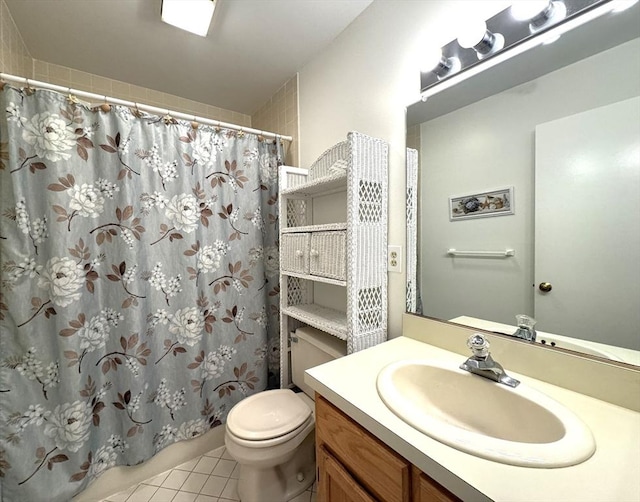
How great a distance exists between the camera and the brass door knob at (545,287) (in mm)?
777

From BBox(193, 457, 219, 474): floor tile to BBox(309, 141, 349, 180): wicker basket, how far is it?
67.7 inches

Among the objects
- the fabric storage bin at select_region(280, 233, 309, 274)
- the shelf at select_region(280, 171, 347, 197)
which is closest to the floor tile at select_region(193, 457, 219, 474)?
the fabric storage bin at select_region(280, 233, 309, 274)

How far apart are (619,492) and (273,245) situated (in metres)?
1.61

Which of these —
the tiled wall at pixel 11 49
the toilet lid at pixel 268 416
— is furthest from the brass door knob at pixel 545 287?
the tiled wall at pixel 11 49

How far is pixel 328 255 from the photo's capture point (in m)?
1.15

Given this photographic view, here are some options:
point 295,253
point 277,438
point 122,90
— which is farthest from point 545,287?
point 122,90

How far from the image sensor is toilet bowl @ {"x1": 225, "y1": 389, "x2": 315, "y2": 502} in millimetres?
1086

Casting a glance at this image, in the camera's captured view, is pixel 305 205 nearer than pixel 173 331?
No

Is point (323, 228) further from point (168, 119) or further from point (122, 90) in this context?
point (122, 90)

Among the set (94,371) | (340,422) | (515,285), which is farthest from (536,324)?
(94,371)

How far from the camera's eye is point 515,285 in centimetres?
84

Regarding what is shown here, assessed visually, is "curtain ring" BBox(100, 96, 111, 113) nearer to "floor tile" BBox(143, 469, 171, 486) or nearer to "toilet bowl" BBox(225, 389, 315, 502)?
"toilet bowl" BBox(225, 389, 315, 502)

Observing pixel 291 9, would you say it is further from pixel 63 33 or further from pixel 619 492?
pixel 619 492

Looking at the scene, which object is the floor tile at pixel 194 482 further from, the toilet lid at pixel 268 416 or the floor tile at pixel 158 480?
→ the toilet lid at pixel 268 416
